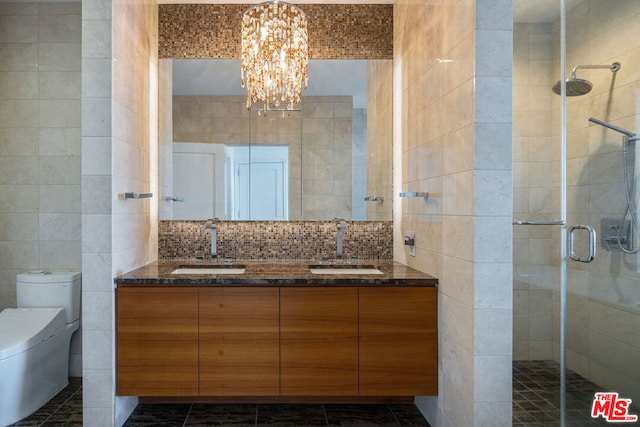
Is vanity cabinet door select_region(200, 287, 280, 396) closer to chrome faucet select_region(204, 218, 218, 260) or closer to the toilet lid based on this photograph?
chrome faucet select_region(204, 218, 218, 260)

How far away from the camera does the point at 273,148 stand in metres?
3.01

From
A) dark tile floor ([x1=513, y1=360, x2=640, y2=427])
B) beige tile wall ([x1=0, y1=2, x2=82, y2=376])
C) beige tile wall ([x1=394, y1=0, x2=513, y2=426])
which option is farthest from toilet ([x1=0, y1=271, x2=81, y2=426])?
dark tile floor ([x1=513, y1=360, x2=640, y2=427])

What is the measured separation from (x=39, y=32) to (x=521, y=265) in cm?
330

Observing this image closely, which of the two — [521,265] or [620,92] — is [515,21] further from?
[521,265]

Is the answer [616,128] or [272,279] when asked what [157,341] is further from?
[616,128]

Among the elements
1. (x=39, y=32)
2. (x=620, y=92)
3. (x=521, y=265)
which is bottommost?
(x=521, y=265)

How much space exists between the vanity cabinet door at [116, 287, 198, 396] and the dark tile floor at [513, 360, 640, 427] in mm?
1553

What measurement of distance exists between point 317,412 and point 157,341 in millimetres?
988

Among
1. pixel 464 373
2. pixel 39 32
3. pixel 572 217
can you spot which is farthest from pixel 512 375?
pixel 39 32

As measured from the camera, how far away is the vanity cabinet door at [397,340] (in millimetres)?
2271

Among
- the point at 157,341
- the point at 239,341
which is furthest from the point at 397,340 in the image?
the point at 157,341

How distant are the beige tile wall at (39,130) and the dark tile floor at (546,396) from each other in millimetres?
2727

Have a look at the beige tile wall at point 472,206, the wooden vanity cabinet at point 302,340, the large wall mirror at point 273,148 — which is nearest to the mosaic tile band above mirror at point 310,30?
the large wall mirror at point 273,148

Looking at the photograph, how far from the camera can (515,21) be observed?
187 centimetres
